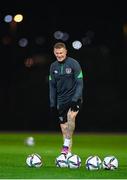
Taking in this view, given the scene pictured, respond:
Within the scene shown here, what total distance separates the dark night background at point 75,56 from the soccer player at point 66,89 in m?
16.7

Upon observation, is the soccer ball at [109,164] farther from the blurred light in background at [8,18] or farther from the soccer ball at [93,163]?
the blurred light in background at [8,18]

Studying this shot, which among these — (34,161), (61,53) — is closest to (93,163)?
(34,161)

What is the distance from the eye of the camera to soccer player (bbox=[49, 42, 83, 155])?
44.1 ft

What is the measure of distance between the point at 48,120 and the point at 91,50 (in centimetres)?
326

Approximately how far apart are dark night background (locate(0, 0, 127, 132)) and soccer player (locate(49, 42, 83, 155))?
54.8 feet

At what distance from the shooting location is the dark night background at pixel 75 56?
30641 mm

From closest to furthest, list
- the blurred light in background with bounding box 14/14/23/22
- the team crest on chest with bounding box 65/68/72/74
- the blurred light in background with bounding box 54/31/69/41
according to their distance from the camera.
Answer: the team crest on chest with bounding box 65/68/72/74 < the blurred light in background with bounding box 14/14/23/22 < the blurred light in background with bounding box 54/31/69/41

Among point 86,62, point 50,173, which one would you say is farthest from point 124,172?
point 86,62

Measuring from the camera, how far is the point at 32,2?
101 feet

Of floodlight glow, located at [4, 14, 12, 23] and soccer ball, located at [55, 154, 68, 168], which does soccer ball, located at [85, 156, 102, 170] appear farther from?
floodlight glow, located at [4, 14, 12, 23]

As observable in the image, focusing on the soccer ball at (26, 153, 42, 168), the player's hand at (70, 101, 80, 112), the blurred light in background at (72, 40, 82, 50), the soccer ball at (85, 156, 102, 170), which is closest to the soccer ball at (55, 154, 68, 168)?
the soccer ball at (26, 153, 42, 168)

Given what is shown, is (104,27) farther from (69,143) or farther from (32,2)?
(69,143)

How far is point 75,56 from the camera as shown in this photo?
30422 millimetres

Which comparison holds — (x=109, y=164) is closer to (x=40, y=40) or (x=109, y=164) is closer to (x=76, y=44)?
(x=76, y=44)
